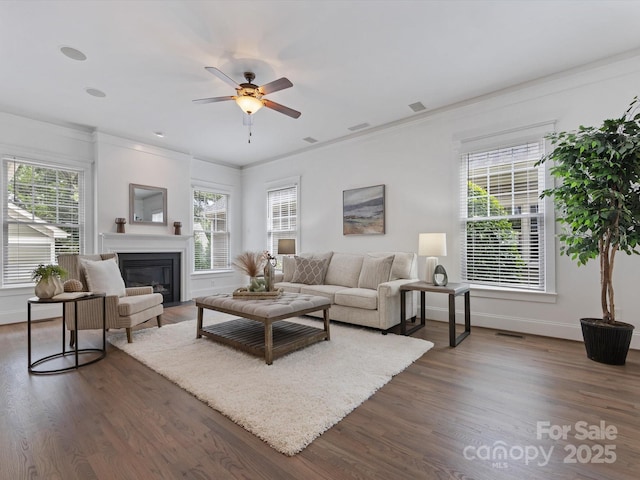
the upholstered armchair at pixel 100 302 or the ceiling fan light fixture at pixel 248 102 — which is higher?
the ceiling fan light fixture at pixel 248 102

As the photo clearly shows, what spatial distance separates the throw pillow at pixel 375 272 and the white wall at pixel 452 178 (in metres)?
0.68

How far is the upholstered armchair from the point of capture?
11.0ft

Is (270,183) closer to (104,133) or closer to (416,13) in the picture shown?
(104,133)

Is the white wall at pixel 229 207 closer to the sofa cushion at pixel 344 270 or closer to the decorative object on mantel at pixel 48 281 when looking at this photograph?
the sofa cushion at pixel 344 270

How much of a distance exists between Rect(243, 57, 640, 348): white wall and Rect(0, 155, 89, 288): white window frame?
344 cm

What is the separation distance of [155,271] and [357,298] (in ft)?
13.2

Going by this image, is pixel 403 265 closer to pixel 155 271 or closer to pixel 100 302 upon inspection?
pixel 100 302

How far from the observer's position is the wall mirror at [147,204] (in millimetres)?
5516

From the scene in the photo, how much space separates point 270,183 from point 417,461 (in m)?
5.91

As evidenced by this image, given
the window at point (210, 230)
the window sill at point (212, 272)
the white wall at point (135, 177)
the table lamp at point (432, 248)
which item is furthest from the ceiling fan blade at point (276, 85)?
the window sill at point (212, 272)

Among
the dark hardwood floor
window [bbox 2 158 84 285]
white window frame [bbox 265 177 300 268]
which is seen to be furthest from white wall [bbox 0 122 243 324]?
the dark hardwood floor

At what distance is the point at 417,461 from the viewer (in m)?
1.57

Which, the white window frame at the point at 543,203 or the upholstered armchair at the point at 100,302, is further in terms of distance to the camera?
the white window frame at the point at 543,203

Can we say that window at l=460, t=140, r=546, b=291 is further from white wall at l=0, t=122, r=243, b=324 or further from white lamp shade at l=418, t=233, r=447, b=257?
white wall at l=0, t=122, r=243, b=324
